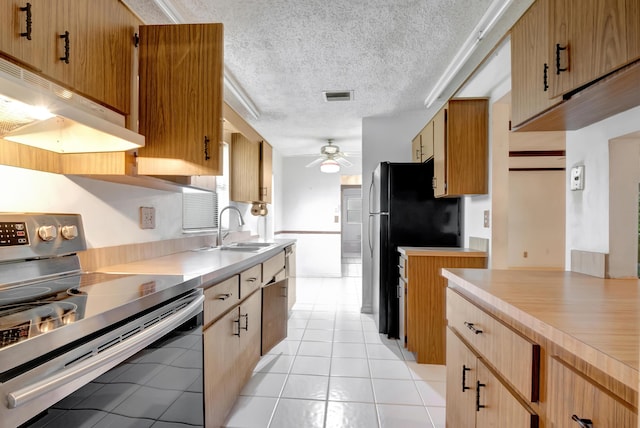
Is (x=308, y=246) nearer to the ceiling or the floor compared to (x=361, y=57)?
nearer to the floor

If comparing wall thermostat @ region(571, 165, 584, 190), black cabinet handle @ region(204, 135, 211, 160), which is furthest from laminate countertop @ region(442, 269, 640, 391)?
black cabinet handle @ region(204, 135, 211, 160)

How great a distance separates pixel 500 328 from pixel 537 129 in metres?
1.02

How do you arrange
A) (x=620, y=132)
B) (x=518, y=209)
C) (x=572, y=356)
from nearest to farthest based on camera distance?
1. (x=572, y=356)
2. (x=620, y=132)
3. (x=518, y=209)

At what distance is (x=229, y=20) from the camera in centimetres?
199

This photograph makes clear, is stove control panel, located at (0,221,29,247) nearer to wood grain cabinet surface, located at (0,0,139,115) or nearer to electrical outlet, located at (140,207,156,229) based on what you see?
wood grain cabinet surface, located at (0,0,139,115)

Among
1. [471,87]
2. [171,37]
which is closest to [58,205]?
[171,37]

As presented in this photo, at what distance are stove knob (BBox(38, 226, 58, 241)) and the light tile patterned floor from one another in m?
1.29

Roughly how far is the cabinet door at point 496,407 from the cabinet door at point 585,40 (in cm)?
98

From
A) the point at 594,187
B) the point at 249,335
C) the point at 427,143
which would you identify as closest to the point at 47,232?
the point at 249,335

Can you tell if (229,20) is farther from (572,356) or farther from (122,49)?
(572,356)

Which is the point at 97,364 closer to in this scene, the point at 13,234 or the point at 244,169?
the point at 13,234

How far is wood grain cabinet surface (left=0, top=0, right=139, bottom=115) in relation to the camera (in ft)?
3.17

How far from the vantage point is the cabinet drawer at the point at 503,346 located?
82cm

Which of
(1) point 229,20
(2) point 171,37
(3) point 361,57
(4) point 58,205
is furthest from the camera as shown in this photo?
(3) point 361,57
